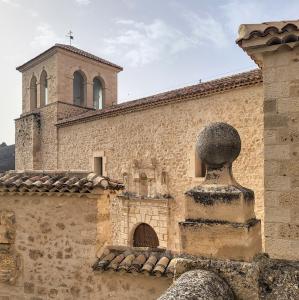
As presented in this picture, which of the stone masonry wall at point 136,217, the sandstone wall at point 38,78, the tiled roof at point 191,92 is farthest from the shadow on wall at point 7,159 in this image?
the stone masonry wall at point 136,217

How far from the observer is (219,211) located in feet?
7.23

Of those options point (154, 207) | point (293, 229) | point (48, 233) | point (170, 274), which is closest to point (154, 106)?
point (154, 207)

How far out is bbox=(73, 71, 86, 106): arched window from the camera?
18.3 metres

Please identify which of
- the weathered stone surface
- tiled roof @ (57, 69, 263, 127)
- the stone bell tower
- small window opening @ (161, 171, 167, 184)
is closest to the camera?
the weathered stone surface

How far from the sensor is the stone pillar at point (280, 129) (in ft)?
8.66

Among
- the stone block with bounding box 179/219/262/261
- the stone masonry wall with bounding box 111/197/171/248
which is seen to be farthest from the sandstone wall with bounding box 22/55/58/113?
the stone block with bounding box 179/219/262/261

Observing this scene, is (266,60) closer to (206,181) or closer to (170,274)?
(206,181)

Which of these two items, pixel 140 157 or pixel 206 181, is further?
pixel 140 157

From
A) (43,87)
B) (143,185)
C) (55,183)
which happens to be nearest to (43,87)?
(43,87)

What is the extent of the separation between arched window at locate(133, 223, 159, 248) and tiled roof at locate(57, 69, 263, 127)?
4.47m

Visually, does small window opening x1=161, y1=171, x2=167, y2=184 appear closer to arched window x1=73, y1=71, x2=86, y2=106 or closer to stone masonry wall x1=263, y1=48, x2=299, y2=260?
stone masonry wall x1=263, y1=48, x2=299, y2=260

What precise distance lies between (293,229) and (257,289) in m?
0.85

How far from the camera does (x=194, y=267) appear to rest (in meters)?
2.15

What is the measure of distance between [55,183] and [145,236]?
758cm
